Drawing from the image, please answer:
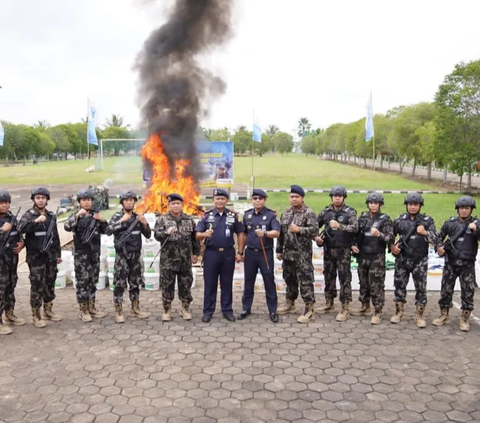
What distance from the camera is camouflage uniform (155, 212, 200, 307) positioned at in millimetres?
6191

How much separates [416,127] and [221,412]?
35.4m

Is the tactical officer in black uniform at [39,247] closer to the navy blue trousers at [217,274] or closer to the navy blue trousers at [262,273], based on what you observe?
the navy blue trousers at [217,274]

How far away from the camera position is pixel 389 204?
61.8 ft

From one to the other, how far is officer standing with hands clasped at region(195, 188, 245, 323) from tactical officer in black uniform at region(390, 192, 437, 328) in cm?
227

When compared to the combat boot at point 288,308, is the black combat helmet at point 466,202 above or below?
above

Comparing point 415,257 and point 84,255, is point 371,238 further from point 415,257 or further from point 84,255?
point 84,255

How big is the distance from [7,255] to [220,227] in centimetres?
291

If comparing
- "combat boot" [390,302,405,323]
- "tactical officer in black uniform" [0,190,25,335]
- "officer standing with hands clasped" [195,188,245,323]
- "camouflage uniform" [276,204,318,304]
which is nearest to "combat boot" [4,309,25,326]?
"tactical officer in black uniform" [0,190,25,335]

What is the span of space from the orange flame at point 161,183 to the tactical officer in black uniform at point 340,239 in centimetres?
750

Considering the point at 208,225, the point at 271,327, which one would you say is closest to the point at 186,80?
the point at 208,225

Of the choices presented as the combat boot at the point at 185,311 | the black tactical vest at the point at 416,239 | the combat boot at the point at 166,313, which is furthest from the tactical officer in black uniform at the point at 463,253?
the combat boot at the point at 166,313

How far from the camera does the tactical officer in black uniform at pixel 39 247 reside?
19.8 ft

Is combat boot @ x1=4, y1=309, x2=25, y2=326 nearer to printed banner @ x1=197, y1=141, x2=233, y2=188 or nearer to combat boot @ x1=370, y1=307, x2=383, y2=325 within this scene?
combat boot @ x1=370, y1=307, x2=383, y2=325

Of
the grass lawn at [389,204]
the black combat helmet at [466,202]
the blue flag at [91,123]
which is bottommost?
the grass lawn at [389,204]
